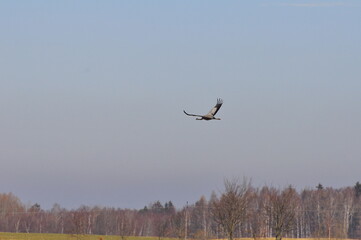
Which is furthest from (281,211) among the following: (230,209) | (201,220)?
(201,220)

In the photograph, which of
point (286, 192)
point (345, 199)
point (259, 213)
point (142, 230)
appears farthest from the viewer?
point (142, 230)

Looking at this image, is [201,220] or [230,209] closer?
[230,209]

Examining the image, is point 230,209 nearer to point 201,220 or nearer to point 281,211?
point 281,211

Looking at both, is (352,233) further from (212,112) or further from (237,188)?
(212,112)

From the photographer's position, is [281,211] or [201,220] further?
[201,220]

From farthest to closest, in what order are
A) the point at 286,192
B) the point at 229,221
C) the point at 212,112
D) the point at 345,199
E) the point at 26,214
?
the point at 26,214, the point at 345,199, the point at 286,192, the point at 229,221, the point at 212,112

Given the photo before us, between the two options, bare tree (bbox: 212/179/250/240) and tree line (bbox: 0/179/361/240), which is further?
tree line (bbox: 0/179/361/240)

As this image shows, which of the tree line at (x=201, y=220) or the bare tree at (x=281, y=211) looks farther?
the tree line at (x=201, y=220)

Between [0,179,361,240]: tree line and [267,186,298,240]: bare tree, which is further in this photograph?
[0,179,361,240]: tree line

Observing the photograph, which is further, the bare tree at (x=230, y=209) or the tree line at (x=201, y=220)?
the tree line at (x=201, y=220)

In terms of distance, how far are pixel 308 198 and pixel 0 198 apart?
8205 cm

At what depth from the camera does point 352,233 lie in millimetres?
127688

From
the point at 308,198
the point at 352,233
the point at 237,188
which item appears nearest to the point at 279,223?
the point at 237,188

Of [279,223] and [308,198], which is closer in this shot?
[279,223]
